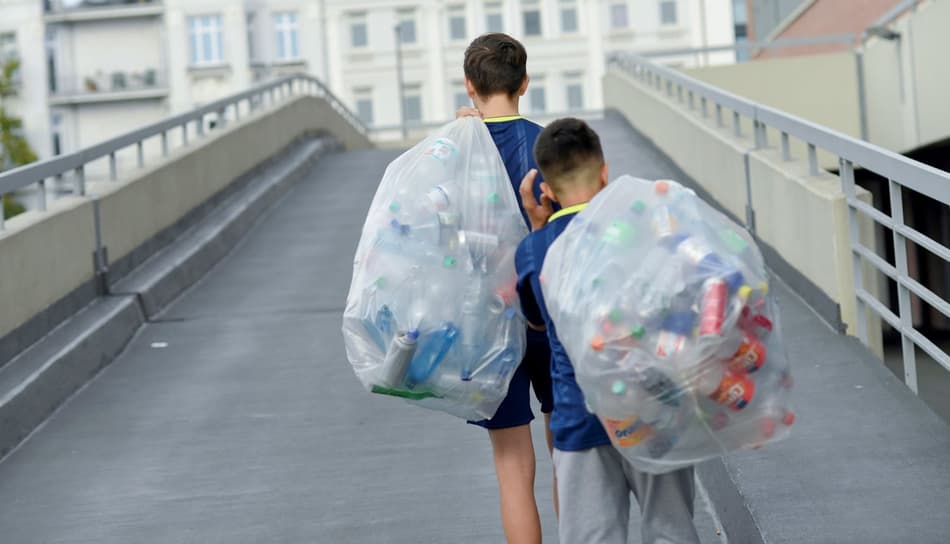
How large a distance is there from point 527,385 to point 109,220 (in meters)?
6.98

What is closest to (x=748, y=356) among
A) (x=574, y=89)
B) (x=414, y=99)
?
(x=574, y=89)

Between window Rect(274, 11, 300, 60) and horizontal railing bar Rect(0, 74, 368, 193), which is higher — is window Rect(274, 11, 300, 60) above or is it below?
above

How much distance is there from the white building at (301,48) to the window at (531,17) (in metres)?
0.06

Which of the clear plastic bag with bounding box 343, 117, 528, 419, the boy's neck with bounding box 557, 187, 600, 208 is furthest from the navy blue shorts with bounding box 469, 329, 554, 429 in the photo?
the boy's neck with bounding box 557, 187, 600, 208

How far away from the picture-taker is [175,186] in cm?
1360

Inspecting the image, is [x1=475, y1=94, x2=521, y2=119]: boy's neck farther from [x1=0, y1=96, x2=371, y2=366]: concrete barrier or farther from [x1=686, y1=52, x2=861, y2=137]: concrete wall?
[x1=686, y1=52, x2=861, y2=137]: concrete wall

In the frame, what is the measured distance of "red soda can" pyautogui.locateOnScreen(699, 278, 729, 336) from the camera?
3830mm

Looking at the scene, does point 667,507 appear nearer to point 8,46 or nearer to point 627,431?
point 627,431

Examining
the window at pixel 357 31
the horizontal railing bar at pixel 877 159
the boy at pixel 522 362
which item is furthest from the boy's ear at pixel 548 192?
the window at pixel 357 31

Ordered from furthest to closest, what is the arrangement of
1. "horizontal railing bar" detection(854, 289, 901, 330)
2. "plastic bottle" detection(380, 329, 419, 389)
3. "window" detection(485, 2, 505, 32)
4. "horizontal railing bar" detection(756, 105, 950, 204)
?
"window" detection(485, 2, 505, 32), "horizontal railing bar" detection(854, 289, 901, 330), "horizontal railing bar" detection(756, 105, 950, 204), "plastic bottle" detection(380, 329, 419, 389)

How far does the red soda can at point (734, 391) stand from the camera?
392 cm

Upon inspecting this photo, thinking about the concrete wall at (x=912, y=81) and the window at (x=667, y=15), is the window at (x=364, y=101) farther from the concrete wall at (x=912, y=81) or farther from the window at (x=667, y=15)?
the concrete wall at (x=912, y=81)

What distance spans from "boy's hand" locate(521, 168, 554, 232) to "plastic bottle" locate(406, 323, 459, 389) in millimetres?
436

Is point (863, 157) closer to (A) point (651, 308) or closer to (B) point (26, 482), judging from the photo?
(A) point (651, 308)
